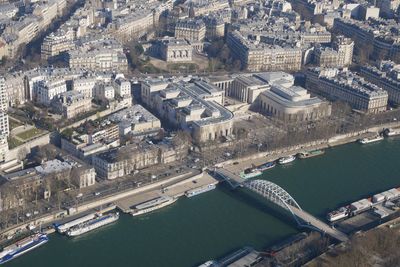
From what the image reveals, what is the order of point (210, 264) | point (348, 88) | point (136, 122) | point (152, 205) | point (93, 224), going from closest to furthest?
1. point (210, 264)
2. point (93, 224)
3. point (152, 205)
4. point (136, 122)
5. point (348, 88)

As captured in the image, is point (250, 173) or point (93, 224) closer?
point (93, 224)

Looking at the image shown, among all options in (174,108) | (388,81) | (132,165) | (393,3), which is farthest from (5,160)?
(393,3)

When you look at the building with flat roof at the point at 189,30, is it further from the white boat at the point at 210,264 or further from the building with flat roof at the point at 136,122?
the white boat at the point at 210,264

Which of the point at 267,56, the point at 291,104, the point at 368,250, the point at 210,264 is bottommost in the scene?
the point at 210,264

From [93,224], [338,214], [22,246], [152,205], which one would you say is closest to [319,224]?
[338,214]

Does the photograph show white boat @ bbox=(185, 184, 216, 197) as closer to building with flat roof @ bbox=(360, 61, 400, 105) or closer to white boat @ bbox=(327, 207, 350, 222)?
white boat @ bbox=(327, 207, 350, 222)

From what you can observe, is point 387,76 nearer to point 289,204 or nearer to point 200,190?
point 289,204

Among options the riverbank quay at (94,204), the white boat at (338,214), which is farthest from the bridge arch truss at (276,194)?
the riverbank quay at (94,204)
